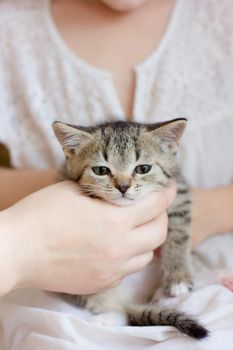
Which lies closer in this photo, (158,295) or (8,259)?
(8,259)

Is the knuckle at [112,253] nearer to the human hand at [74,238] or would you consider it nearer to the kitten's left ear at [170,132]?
the human hand at [74,238]

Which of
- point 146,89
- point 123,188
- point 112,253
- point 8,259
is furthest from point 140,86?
point 8,259

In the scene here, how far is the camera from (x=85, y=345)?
1032 millimetres

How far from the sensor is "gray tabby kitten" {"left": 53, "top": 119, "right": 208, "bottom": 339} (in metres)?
1.09

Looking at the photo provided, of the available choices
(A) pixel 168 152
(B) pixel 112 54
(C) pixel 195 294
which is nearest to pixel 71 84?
(B) pixel 112 54

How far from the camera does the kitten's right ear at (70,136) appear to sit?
43.5 inches

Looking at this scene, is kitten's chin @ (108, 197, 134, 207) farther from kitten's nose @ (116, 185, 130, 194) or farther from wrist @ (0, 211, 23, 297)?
wrist @ (0, 211, 23, 297)

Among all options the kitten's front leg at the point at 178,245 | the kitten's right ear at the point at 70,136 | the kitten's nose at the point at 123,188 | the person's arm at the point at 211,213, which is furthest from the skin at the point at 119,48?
the kitten's nose at the point at 123,188

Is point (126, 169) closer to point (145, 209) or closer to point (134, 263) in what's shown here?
point (145, 209)

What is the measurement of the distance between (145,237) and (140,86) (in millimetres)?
507

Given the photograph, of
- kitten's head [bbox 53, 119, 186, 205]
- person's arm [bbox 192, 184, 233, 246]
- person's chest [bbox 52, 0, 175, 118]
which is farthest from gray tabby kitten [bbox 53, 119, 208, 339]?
person's chest [bbox 52, 0, 175, 118]

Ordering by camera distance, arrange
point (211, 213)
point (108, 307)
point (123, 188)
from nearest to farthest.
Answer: point (123, 188), point (108, 307), point (211, 213)

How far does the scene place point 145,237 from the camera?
1.09 metres

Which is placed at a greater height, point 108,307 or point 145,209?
point 145,209
